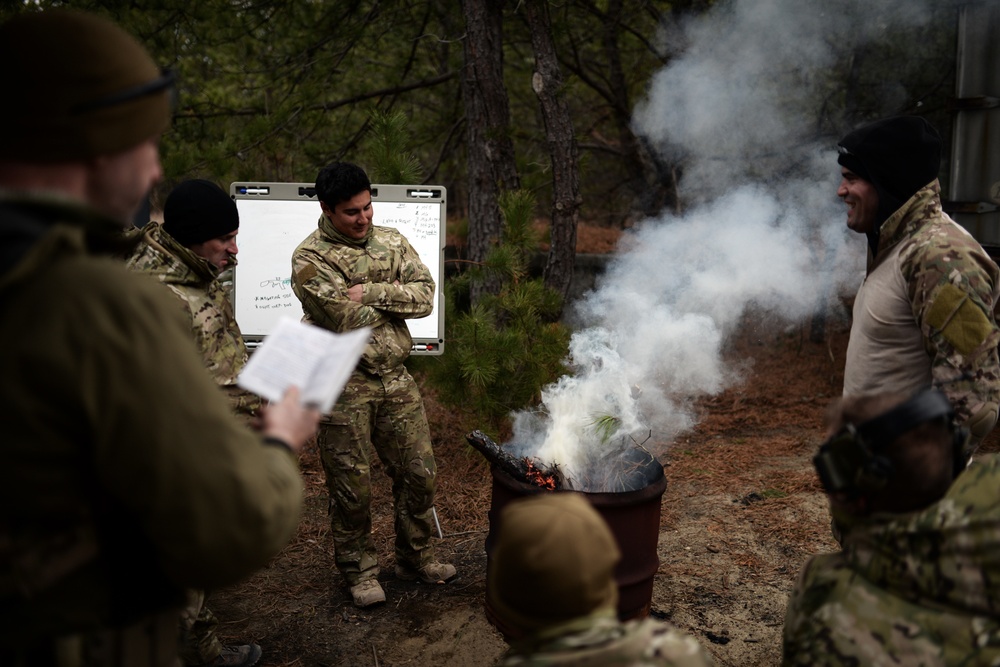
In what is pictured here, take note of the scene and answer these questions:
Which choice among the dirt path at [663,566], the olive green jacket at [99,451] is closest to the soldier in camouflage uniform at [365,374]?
the dirt path at [663,566]

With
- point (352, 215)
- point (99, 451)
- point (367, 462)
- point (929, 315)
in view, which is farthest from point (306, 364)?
point (367, 462)

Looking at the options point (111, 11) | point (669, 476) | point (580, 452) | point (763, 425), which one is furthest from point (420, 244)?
point (763, 425)

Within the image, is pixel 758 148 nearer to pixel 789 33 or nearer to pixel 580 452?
pixel 789 33

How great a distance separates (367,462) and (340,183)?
154 cm

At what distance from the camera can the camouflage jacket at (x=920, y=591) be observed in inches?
74.8

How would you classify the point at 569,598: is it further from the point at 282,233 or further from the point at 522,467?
the point at 282,233

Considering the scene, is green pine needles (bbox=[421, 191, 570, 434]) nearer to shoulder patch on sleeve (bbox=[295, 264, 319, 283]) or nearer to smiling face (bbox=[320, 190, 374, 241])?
smiling face (bbox=[320, 190, 374, 241])

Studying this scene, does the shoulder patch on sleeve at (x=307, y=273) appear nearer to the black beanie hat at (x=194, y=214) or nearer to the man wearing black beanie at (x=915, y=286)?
the black beanie hat at (x=194, y=214)

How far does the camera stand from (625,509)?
3553 mm

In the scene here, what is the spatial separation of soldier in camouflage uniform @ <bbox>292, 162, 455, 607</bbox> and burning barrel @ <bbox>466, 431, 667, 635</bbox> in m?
0.72

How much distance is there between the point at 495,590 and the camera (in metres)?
1.82

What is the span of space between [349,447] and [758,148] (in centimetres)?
621

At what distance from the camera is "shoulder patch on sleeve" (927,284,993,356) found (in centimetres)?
285

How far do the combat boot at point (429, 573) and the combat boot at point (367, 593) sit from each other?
28cm
